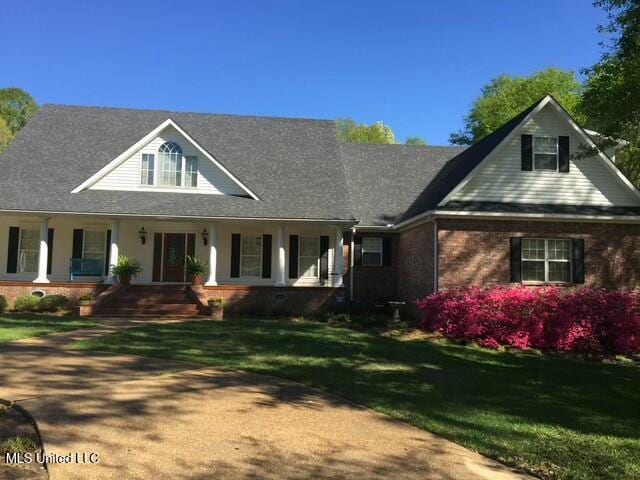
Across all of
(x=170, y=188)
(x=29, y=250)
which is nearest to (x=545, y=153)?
(x=170, y=188)

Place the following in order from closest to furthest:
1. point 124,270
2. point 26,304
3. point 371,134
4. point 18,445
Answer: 1. point 18,445
2. point 26,304
3. point 124,270
4. point 371,134

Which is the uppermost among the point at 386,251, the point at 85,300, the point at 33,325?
the point at 386,251

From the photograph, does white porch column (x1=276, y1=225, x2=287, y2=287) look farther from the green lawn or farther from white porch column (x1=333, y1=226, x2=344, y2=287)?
the green lawn

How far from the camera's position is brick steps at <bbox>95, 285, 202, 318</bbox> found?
1627cm

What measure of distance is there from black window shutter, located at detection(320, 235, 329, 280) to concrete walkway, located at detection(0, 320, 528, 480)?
1211cm

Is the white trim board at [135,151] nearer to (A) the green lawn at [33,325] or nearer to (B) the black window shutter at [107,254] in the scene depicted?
(B) the black window shutter at [107,254]

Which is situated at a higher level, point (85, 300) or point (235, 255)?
point (235, 255)

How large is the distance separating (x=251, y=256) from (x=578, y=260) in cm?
1107

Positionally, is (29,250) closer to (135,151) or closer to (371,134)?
(135,151)

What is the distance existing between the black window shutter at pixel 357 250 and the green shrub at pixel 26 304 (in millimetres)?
10757

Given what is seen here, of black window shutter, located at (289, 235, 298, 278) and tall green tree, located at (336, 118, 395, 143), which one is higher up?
tall green tree, located at (336, 118, 395, 143)

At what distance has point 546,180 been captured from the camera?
16.1m

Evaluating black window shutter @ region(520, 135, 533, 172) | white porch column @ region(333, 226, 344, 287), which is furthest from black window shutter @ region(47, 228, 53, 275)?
black window shutter @ region(520, 135, 533, 172)

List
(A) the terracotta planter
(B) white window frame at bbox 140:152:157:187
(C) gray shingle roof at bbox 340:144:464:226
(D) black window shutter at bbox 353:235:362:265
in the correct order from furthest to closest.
Result: (C) gray shingle roof at bbox 340:144:464:226, (D) black window shutter at bbox 353:235:362:265, (B) white window frame at bbox 140:152:157:187, (A) the terracotta planter
